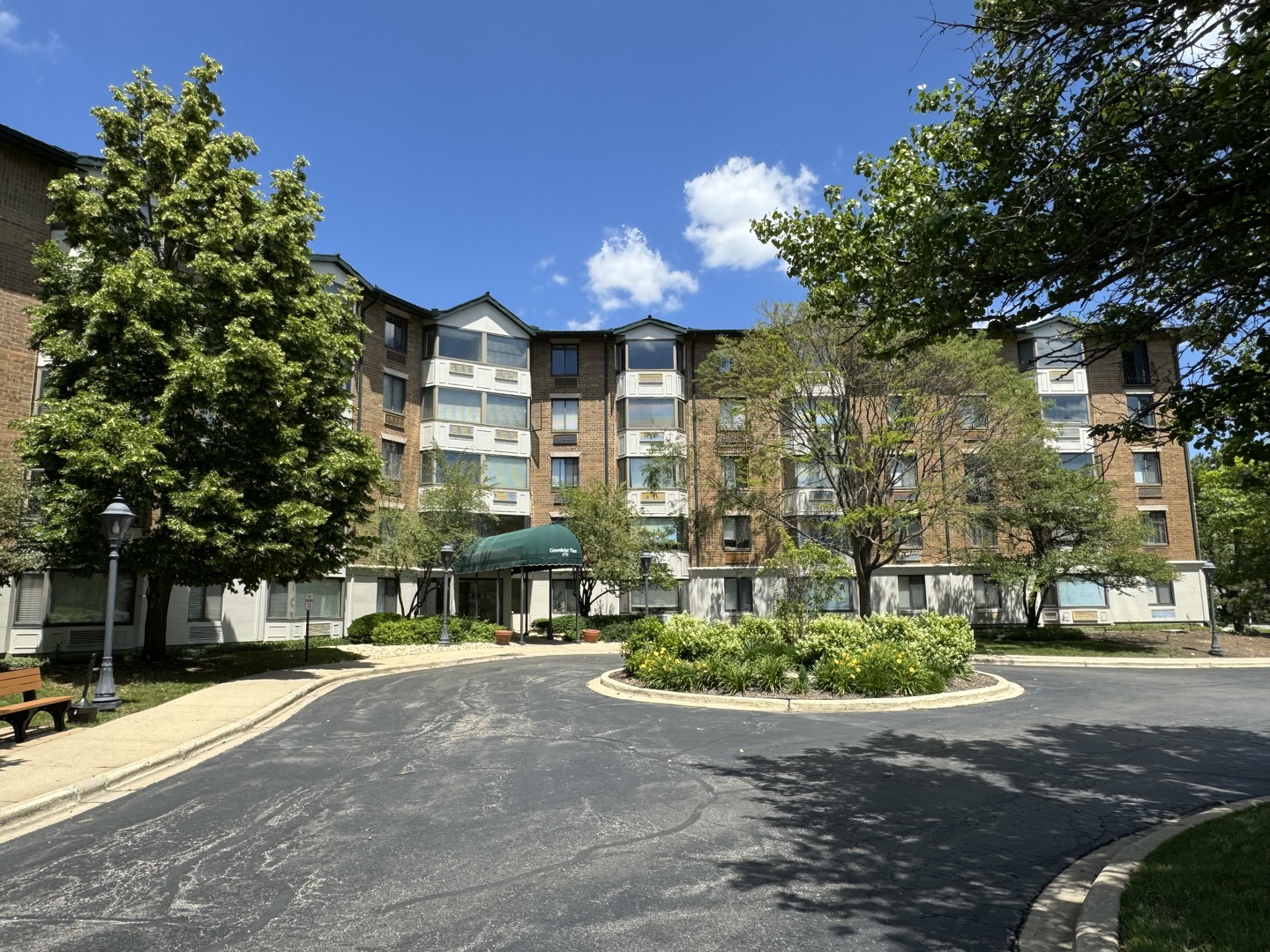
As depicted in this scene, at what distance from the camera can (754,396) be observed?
27703mm

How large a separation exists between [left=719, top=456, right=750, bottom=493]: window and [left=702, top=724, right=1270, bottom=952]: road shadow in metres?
18.0

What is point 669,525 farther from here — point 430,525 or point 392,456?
point 392,456

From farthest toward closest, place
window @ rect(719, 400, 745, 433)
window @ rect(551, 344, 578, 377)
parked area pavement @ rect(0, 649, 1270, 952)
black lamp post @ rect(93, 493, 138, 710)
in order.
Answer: window @ rect(551, 344, 578, 377), window @ rect(719, 400, 745, 433), black lamp post @ rect(93, 493, 138, 710), parked area pavement @ rect(0, 649, 1270, 952)

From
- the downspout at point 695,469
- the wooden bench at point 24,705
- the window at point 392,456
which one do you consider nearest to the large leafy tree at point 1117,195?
the wooden bench at point 24,705

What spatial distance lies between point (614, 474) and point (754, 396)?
13.5 m

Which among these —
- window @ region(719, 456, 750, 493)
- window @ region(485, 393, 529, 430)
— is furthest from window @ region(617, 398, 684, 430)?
window @ region(719, 456, 750, 493)

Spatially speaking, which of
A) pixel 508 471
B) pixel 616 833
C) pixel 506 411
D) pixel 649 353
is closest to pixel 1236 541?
pixel 649 353

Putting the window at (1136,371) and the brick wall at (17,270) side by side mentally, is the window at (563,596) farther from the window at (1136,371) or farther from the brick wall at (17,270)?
the window at (1136,371)

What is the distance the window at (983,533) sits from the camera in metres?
30.2

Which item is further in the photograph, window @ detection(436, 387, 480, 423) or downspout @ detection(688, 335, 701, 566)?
window @ detection(436, 387, 480, 423)

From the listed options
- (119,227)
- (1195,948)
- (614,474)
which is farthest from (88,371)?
(614,474)

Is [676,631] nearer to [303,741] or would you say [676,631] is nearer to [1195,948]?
[303,741]

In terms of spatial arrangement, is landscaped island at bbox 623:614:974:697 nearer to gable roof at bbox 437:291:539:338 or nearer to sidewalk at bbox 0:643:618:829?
sidewalk at bbox 0:643:618:829

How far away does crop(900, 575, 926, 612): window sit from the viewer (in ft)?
127
